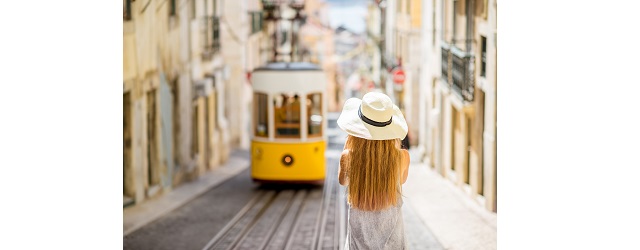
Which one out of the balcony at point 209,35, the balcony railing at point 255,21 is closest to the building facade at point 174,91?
the balcony at point 209,35

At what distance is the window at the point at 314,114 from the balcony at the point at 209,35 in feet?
14.7

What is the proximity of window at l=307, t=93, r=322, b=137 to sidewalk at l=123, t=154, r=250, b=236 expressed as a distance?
6.54 feet

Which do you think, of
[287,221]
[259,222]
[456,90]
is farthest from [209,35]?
[259,222]

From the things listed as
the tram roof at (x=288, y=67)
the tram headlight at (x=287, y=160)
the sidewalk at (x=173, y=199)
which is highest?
the tram roof at (x=288, y=67)

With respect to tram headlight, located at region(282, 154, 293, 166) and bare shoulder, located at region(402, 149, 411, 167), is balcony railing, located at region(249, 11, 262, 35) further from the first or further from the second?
bare shoulder, located at region(402, 149, 411, 167)

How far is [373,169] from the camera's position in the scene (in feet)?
18.0

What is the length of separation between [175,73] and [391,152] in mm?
11858

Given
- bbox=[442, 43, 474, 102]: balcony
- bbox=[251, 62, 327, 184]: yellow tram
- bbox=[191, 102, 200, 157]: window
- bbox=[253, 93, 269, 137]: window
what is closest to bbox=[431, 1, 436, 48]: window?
bbox=[442, 43, 474, 102]: balcony

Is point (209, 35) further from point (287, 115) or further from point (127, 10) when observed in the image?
point (127, 10)

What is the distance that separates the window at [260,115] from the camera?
15.6m

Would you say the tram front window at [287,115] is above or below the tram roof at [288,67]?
below

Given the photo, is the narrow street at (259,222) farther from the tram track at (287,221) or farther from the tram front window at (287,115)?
the tram front window at (287,115)
